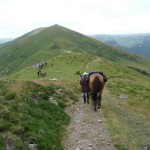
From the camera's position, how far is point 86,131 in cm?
1709

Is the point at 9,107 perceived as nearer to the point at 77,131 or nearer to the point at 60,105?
the point at 77,131

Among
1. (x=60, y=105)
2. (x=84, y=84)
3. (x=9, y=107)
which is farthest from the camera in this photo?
(x=84, y=84)

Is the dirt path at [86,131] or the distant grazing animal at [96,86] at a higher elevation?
the distant grazing animal at [96,86]

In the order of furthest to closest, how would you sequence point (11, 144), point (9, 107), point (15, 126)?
point (9, 107) → point (15, 126) → point (11, 144)

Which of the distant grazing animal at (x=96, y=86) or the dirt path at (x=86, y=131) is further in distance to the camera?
the distant grazing animal at (x=96, y=86)

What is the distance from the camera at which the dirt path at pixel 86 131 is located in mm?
15086

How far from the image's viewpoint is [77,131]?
17.1m

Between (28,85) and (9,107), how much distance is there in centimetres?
554

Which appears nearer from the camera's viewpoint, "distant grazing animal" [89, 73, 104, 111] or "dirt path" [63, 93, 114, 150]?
"dirt path" [63, 93, 114, 150]

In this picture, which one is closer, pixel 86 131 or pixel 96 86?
pixel 86 131

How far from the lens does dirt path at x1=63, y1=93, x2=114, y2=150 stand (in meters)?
15.1

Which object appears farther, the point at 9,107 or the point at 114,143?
the point at 9,107

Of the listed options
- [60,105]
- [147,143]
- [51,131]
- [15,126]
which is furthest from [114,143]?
[60,105]

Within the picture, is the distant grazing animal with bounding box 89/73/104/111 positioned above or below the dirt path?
above
